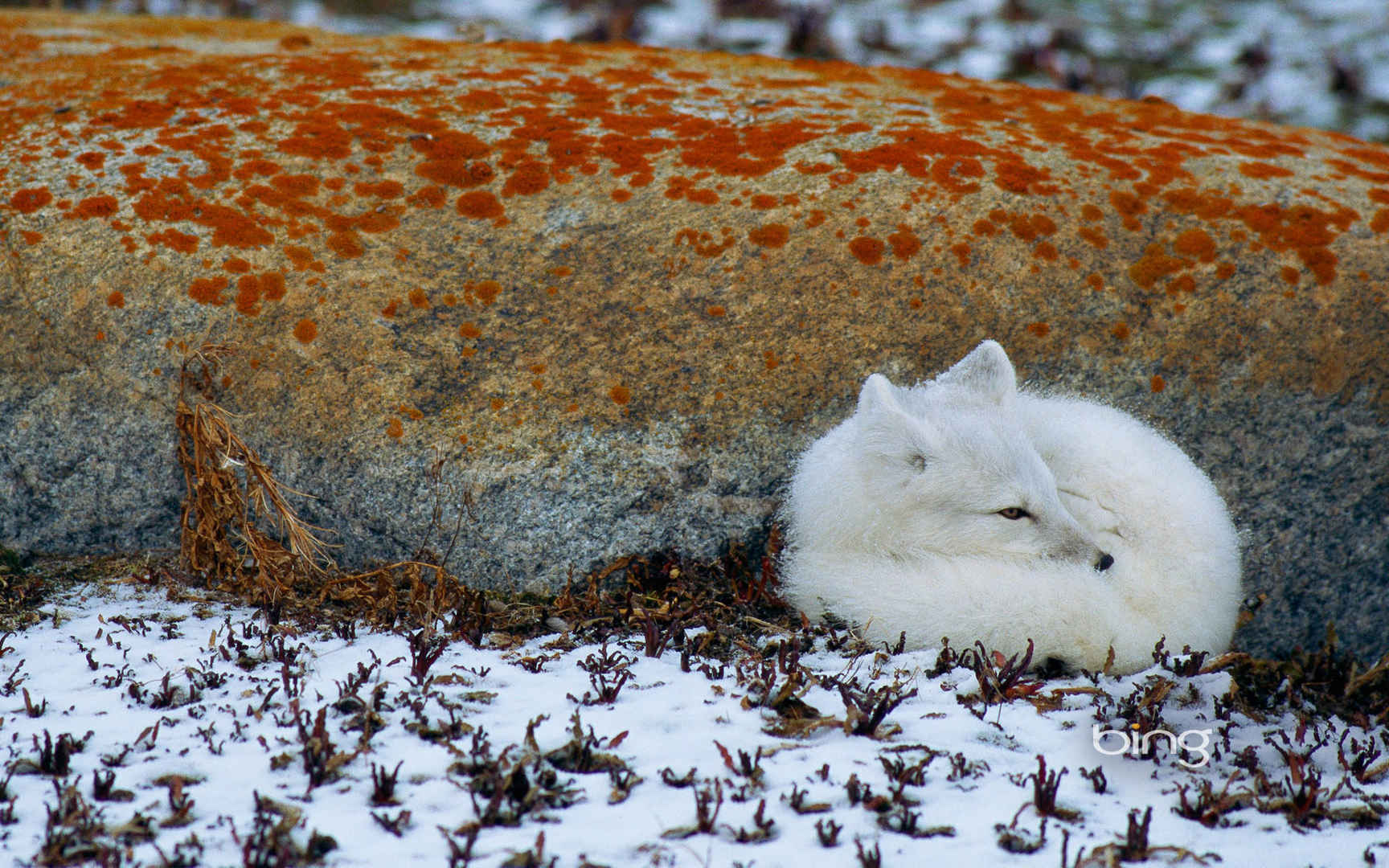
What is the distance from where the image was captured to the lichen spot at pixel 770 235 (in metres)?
5.45

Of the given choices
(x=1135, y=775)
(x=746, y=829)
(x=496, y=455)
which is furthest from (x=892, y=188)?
(x=746, y=829)

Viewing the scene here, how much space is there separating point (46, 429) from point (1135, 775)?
507cm

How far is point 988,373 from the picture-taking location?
475cm

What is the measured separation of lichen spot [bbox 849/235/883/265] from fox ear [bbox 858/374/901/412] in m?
1.08

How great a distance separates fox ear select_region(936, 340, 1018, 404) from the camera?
4699mm

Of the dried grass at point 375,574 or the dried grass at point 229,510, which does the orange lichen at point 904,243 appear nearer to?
the dried grass at point 375,574

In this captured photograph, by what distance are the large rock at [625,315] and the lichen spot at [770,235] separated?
0.04ft

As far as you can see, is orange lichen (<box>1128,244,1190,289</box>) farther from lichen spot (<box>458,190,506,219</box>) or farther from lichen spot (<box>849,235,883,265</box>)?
lichen spot (<box>458,190,506,219</box>)

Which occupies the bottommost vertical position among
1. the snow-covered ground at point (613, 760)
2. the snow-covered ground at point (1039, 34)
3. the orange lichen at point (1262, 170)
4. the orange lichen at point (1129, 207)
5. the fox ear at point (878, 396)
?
the snow-covered ground at point (613, 760)

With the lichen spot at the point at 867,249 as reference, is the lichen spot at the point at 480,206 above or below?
above

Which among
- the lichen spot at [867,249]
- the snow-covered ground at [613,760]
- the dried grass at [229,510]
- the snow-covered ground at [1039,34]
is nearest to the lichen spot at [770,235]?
the lichen spot at [867,249]

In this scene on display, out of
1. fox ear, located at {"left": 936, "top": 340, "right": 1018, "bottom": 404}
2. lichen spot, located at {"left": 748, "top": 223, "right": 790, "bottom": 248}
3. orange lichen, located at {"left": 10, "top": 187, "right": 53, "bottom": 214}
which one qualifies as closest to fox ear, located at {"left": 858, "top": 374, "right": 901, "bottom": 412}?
fox ear, located at {"left": 936, "top": 340, "right": 1018, "bottom": 404}

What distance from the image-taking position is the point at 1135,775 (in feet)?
11.4

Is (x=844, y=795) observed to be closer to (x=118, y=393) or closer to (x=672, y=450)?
(x=672, y=450)
